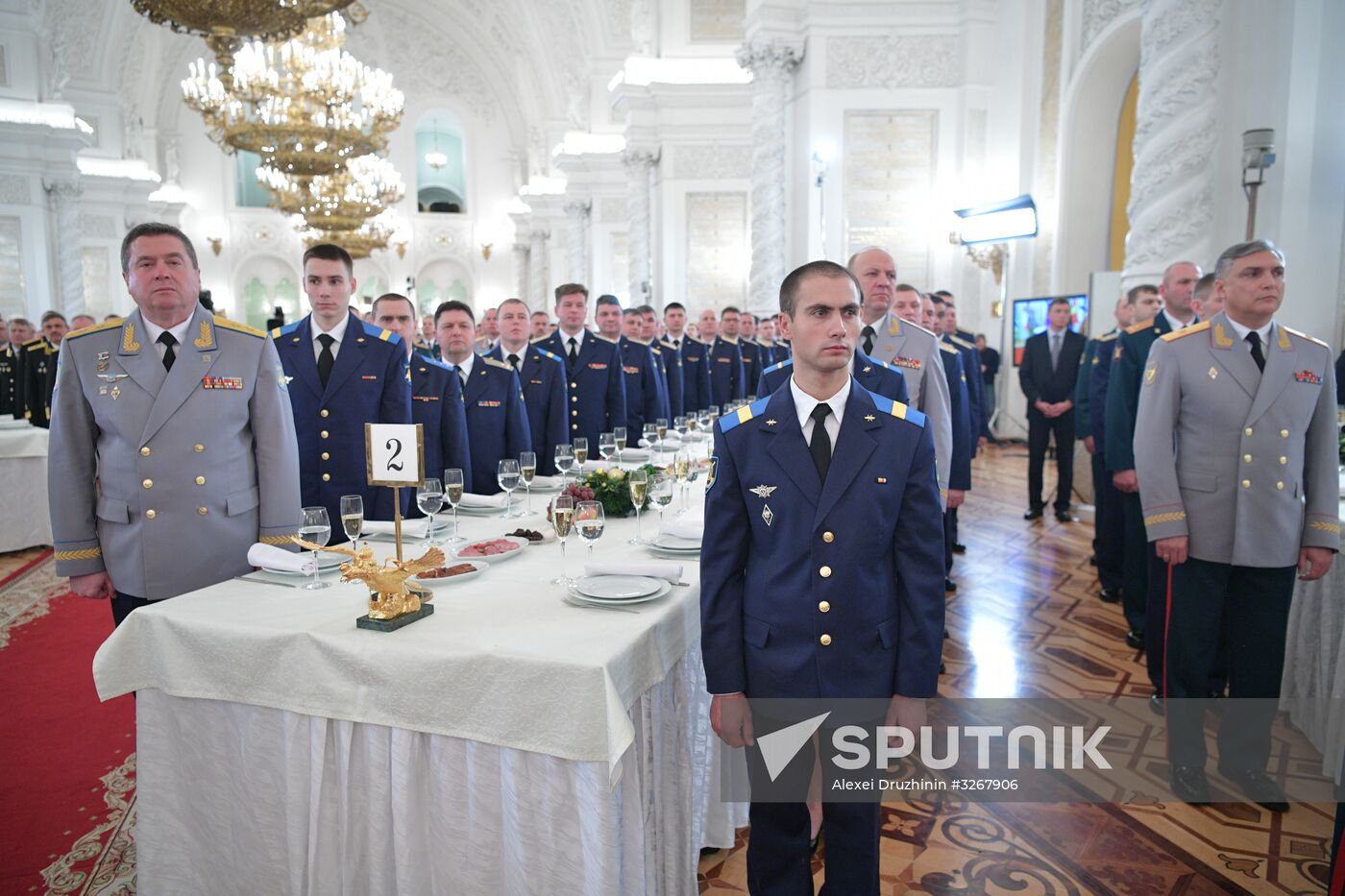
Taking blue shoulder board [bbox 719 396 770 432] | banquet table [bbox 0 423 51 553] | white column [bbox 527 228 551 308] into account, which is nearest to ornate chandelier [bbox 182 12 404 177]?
banquet table [bbox 0 423 51 553]

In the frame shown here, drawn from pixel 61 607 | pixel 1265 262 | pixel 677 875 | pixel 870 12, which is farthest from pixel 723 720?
pixel 870 12

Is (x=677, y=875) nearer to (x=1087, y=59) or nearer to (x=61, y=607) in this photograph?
(x=61, y=607)

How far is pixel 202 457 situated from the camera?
103 inches

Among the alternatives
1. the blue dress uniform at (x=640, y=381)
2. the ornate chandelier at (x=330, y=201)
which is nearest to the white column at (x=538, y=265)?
the ornate chandelier at (x=330, y=201)

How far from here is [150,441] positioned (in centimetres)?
255

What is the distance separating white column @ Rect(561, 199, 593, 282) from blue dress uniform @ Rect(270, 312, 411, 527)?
1628 centimetres

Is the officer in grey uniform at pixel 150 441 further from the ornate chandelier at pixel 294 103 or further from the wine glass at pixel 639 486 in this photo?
the ornate chandelier at pixel 294 103

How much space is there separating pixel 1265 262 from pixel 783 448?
7.10 ft

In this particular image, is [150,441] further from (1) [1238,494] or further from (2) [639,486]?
(1) [1238,494]

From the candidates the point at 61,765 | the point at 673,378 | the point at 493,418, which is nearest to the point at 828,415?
the point at 493,418

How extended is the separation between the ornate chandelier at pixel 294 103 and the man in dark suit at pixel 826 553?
374 inches

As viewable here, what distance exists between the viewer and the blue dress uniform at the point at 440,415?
4195 mm

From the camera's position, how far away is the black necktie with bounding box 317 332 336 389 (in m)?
3.68

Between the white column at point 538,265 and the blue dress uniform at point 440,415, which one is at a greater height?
the white column at point 538,265
